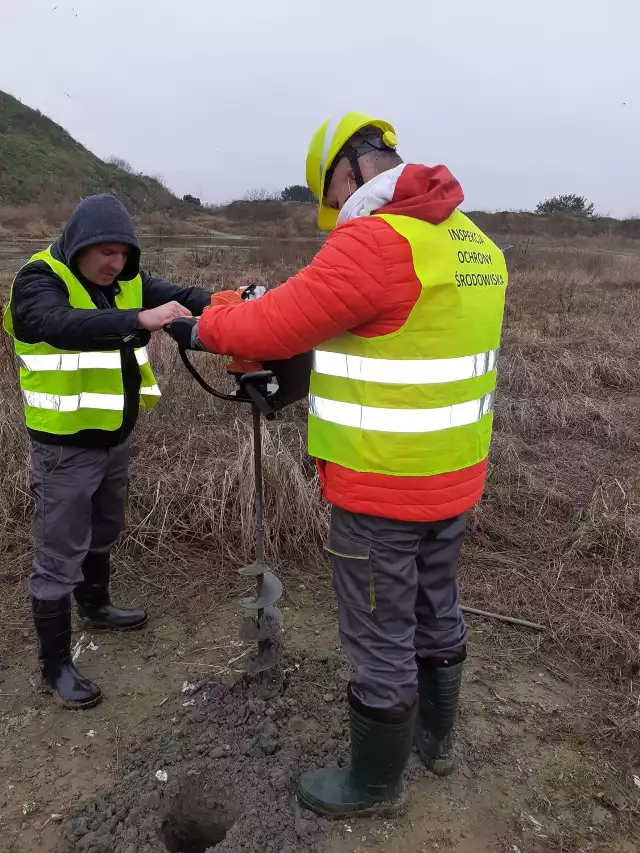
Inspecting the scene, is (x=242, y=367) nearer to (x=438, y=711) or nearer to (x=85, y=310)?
(x=85, y=310)

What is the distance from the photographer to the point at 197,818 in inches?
91.1

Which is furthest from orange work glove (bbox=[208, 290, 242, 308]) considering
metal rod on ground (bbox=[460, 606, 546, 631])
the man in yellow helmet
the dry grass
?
metal rod on ground (bbox=[460, 606, 546, 631])

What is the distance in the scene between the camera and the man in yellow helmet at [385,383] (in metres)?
1.77

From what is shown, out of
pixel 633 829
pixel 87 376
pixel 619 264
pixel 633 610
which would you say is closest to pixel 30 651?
pixel 87 376

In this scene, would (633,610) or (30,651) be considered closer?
(30,651)

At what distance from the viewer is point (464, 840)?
7.08 feet

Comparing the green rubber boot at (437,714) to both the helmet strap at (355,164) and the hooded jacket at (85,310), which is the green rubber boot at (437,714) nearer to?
the hooded jacket at (85,310)

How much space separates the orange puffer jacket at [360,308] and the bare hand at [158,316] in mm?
284

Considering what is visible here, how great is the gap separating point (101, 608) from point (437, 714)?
1837mm

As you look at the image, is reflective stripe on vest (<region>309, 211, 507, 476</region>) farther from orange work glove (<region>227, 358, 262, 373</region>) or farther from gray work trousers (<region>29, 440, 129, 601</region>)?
gray work trousers (<region>29, 440, 129, 601</region>)

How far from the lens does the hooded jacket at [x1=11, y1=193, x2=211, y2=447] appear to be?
7.48 ft

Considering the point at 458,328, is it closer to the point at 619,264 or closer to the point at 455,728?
the point at 455,728

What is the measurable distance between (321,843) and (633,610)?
83.7 inches

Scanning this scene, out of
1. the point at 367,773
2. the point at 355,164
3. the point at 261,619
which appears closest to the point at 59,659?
the point at 261,619
